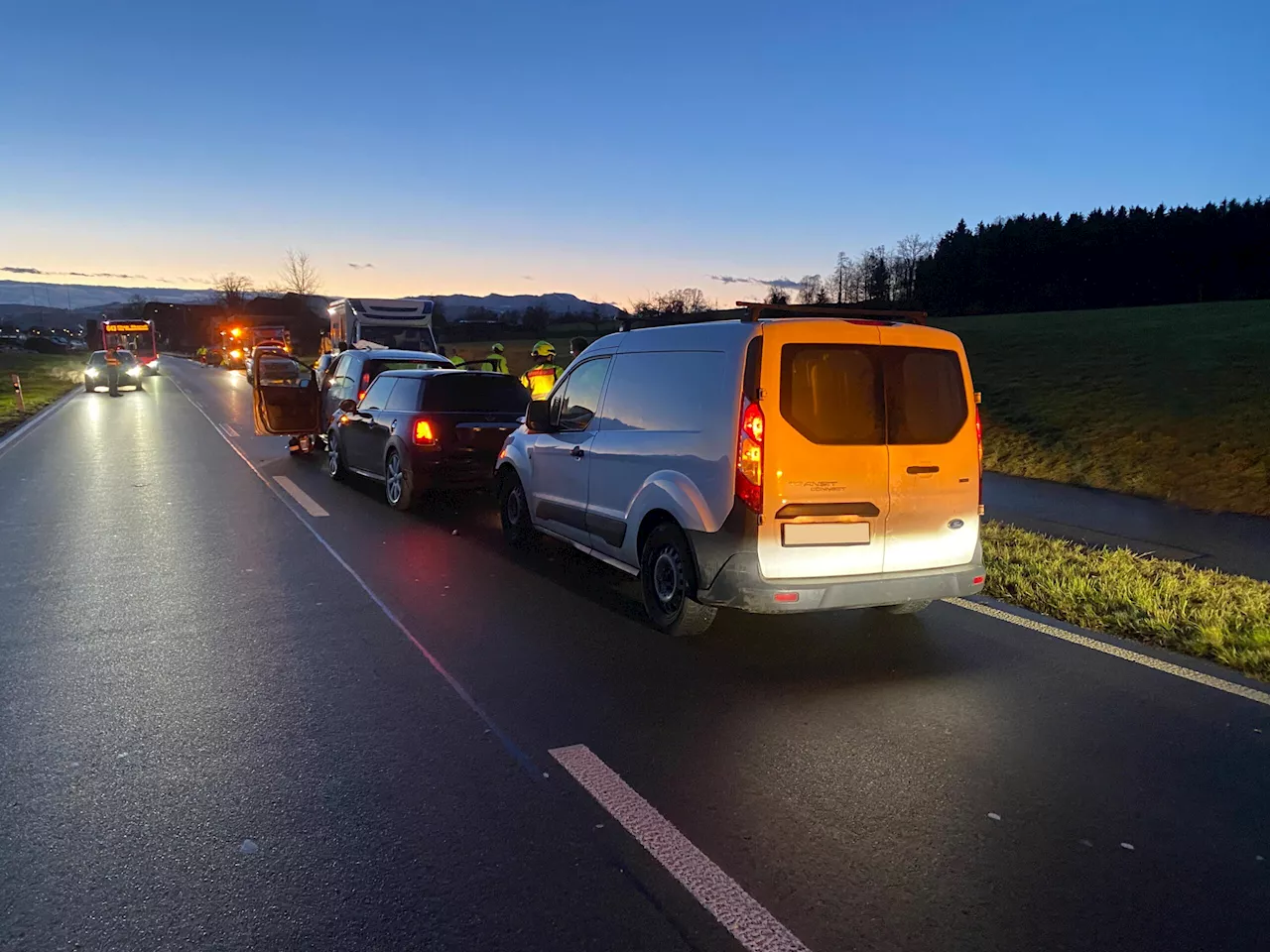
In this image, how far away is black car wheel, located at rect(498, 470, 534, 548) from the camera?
825 cm

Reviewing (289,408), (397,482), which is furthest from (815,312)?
(289,408)

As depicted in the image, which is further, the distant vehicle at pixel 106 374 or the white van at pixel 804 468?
the distant vehicle at pixel 106 374

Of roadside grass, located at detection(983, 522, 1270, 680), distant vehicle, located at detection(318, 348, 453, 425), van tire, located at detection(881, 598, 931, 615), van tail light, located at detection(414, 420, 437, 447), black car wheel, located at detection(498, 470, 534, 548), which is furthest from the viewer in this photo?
distant vehicle, located at detection(318, 348, 453, 425)

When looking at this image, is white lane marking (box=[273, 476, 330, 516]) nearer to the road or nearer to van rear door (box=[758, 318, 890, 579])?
the road

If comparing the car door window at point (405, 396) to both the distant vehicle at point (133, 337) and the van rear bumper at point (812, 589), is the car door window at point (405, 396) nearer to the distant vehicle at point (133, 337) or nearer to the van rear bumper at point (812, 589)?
the van rear bumper at point (812, 589)

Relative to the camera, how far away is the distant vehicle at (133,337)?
5259 centimetres

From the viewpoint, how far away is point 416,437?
1020 cm

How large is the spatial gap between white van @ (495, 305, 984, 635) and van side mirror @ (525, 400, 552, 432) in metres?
1.63

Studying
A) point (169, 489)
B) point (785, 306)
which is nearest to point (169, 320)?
point (169, 489)

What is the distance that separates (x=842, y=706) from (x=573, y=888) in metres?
2.09

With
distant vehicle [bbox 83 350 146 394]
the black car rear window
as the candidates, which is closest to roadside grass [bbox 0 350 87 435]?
distant vehicle [bbox 83 350 146 394]

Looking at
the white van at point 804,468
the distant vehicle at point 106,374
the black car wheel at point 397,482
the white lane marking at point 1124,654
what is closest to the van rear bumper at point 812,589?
the white van at point 804,468

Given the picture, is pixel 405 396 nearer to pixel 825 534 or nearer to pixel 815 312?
pixel 815 312

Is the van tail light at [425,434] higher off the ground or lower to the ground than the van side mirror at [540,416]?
lower
